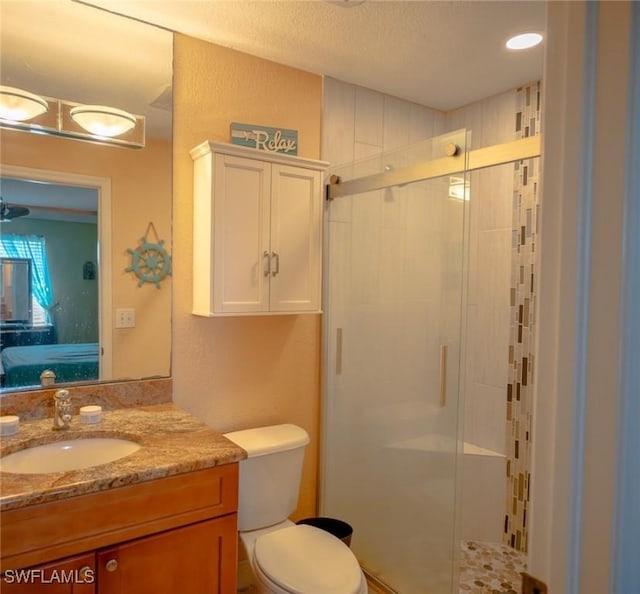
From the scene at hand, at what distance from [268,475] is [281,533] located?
222 millimetres


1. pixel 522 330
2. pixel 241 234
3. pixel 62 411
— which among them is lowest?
pixel 62 411

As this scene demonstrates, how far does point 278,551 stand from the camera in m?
1.76

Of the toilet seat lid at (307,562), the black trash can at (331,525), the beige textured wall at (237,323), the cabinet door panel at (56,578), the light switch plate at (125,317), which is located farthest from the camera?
the black trash can at (331,525)

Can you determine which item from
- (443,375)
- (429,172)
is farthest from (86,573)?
(429,172)

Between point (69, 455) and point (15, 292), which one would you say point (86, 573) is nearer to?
point (69, 455)

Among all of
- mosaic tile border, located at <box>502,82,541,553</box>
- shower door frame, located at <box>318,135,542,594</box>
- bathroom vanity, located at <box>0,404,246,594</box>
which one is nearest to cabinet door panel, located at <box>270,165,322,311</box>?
shower door frame, located at <box>318,135,542,594</box>

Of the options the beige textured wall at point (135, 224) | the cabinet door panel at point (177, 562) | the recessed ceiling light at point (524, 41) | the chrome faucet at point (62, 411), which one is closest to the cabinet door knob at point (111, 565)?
the cabinet door panel at point (177, 562)

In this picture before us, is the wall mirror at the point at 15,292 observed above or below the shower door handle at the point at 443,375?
above

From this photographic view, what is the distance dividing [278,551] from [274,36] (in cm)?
202

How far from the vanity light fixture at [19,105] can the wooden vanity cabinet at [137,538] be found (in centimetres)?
130

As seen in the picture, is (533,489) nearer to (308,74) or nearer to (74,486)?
(74,486)

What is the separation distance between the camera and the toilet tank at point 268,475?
1.92 metres

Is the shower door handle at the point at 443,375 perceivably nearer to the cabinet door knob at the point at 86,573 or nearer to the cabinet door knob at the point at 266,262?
the cabinet door knob at the point at 266,262

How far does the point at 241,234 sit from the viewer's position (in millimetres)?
1984
